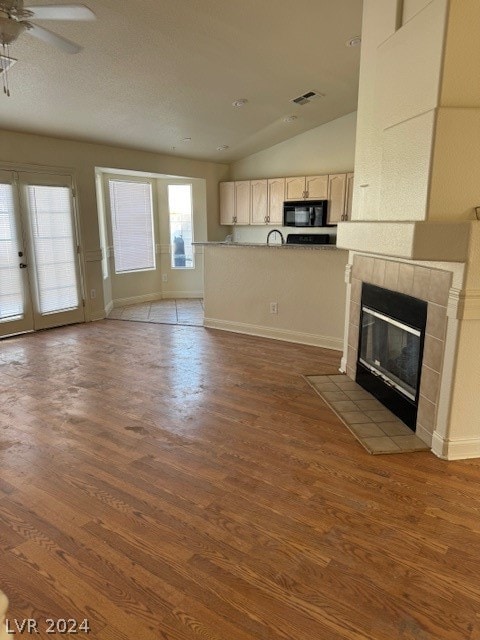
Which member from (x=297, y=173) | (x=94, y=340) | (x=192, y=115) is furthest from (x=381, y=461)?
(x=297, y=173)

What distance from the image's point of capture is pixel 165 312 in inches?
280

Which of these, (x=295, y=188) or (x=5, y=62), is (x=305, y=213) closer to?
(x=295, y=188)

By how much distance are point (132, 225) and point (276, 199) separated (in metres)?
2.71

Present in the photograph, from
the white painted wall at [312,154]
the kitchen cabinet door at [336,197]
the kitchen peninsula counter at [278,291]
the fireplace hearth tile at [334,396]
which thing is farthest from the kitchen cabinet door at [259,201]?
the fireplace hearth tile at [334,396]

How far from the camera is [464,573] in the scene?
1762 millimetres

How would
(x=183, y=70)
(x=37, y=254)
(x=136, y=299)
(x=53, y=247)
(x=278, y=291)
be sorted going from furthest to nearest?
(x=136, y=299) → (x=53, y=247) → (x=37, y=254) → (x=278, y=291) → (x=183, y=70)

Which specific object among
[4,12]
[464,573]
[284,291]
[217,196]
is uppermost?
[4,12]

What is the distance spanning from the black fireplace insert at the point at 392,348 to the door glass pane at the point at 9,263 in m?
4.39

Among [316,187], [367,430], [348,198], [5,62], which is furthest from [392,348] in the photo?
[316,187]

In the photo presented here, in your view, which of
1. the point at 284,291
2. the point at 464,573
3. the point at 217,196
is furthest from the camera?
the point at 217,196

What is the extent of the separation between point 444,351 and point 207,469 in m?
1.62

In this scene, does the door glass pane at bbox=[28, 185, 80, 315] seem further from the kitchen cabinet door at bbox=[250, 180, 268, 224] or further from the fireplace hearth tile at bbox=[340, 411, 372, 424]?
the fireplace hearth tile at bbox=[340, 411, 372, 424]

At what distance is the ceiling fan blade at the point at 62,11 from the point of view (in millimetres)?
2330

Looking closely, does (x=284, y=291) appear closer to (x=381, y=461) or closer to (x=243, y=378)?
(x=243, y=378)
